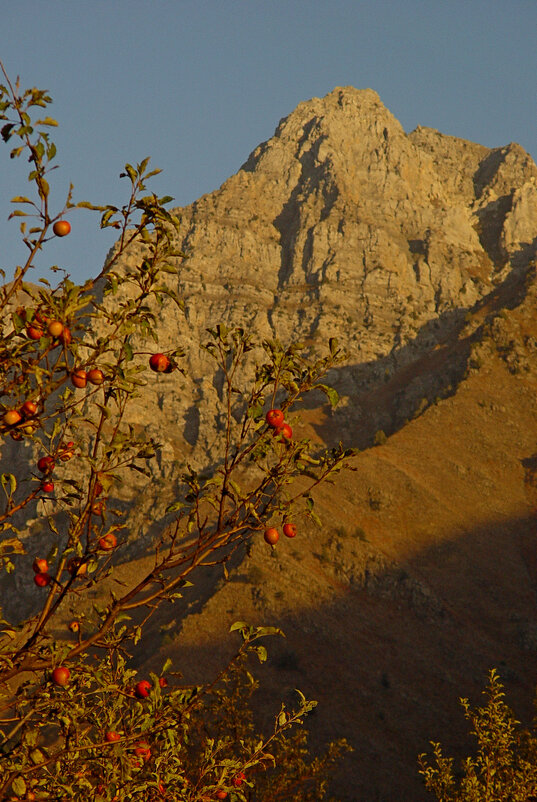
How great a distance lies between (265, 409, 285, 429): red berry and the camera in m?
5.39

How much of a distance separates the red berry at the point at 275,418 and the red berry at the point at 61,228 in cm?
216

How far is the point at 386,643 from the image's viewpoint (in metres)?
48.9

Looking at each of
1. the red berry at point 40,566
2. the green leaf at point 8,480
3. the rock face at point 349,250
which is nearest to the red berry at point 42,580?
the red berry at point 40,566

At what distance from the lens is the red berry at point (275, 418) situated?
17.7ft

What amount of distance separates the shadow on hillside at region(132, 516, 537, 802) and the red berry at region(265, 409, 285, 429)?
36276 mm

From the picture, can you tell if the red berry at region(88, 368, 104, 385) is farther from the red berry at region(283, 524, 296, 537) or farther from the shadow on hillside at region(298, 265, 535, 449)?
the shadow on hillside at region(298, 265, 535, 449)

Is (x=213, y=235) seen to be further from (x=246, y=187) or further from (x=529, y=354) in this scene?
(x=529, y=354)

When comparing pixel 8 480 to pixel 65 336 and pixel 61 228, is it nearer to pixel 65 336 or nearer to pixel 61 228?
pixel 65 336

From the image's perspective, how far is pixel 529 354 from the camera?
285 ft

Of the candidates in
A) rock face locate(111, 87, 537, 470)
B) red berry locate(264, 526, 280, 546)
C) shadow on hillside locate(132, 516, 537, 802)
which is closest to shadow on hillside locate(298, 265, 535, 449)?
rock face locate(111, 87, 537, 470)

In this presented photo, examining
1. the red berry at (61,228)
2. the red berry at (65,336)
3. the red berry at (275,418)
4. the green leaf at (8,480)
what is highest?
the red berry at (61,228)

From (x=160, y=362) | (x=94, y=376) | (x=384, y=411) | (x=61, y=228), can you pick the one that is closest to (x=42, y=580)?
(x=94, y=376)

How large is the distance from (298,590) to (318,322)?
71.4 meters

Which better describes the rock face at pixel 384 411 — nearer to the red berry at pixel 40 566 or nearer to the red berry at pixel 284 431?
the red berry at pixel 40 566
